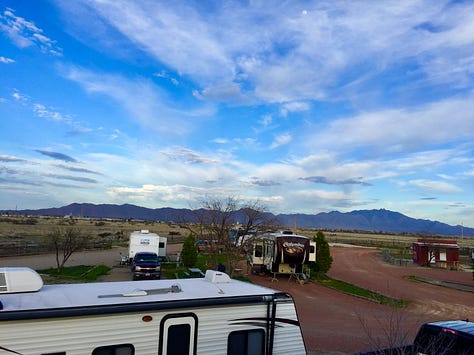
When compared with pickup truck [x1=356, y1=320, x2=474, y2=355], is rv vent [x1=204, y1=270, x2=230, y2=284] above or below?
above

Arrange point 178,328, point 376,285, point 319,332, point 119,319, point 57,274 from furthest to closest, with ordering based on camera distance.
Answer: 1. point 376,285
2. point 57,274
3. point 319,332
4. point 178,328
5. point 119,319

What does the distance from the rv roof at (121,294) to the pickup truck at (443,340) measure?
2.90 meters

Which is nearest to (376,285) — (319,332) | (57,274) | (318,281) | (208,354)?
(318,281)

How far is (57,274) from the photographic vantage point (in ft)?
75.8

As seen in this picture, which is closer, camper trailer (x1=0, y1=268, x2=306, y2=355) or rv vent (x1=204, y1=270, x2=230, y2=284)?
camper trailer (x1=0, y1=268, x2=306, y2=355)

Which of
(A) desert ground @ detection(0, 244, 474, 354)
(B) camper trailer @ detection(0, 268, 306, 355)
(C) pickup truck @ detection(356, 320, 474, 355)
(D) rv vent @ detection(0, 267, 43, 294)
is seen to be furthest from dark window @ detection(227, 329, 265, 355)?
(D) rv vent @ detection(0, 267, 43, 294)

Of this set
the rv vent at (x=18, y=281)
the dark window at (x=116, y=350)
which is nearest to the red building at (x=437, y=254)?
the dark window at (x=116, y=350)

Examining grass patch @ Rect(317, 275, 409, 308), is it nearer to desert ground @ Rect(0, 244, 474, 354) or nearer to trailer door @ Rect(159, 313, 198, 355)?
desert ground @ Rect(0, 244, 474, 354)

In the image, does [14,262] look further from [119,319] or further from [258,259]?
[119,319]

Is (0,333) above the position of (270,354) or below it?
above

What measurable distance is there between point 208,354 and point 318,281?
69.2 feet

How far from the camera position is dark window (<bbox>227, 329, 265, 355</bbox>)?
6.21m

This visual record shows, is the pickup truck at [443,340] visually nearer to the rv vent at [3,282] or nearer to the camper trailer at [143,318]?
the camper trailer at [143,318]

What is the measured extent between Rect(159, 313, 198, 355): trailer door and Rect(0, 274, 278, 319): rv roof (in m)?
0.29
